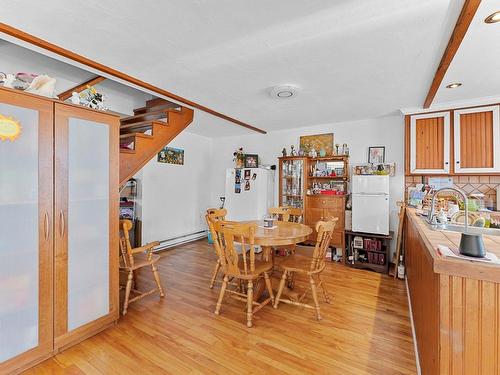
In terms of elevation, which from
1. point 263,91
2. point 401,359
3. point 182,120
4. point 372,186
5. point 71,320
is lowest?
point 401,359

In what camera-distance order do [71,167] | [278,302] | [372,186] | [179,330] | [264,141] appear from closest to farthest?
[71,167] → [179,330] → [278,302] → [372,186] → [264,141]

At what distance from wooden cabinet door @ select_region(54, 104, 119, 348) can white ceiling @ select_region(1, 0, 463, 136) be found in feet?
1.95

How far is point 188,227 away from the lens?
5.39 metres

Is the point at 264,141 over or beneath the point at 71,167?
over

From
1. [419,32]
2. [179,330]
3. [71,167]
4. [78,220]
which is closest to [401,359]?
[179,330]

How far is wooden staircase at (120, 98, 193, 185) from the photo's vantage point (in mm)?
2693

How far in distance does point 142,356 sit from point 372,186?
360 centimetres

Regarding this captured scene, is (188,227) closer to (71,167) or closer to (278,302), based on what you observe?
(278,302)

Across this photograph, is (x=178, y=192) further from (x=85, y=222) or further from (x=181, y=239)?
(x=85, y=222)

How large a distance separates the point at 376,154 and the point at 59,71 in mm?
4632

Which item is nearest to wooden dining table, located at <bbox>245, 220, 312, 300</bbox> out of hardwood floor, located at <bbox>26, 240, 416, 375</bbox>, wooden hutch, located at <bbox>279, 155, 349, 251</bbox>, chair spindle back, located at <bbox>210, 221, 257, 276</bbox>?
chair spindle back, located at <bbox>210, 221, 257, 276</bbox>

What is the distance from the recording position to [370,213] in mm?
3750

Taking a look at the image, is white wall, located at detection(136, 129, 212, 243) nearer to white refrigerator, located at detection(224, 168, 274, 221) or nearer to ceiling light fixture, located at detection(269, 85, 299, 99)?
white refrigerator, located at detection(224, 168, 274, 221)

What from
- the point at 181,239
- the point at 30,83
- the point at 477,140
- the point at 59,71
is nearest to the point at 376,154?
the point at 477,140
